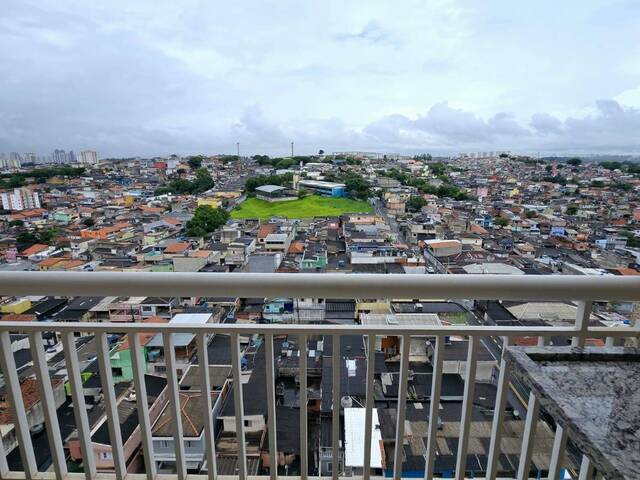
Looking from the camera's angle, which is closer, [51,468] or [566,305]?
[566,305]

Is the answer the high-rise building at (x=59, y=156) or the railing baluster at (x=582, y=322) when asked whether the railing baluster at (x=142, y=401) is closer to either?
the railing baluster at (x=582, y=322)

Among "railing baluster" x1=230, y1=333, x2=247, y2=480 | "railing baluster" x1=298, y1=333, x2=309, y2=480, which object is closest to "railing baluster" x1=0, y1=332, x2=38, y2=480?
"railing baluster" x1=230, y1=333, x2=247, y2=480

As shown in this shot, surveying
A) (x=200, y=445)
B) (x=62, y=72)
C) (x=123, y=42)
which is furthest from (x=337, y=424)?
(x=62, y=72)

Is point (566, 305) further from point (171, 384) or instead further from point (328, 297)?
point (171, 384)

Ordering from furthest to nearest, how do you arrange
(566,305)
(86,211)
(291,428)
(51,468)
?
Result: (86,211) → (291,428) → (51,468) → (566,305)

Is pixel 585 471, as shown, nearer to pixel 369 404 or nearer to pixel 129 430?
pixel 369 404

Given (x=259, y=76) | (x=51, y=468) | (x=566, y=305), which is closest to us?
(x=566, y=305)

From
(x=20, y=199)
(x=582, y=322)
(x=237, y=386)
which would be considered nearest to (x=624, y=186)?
(x=582, y=322)
